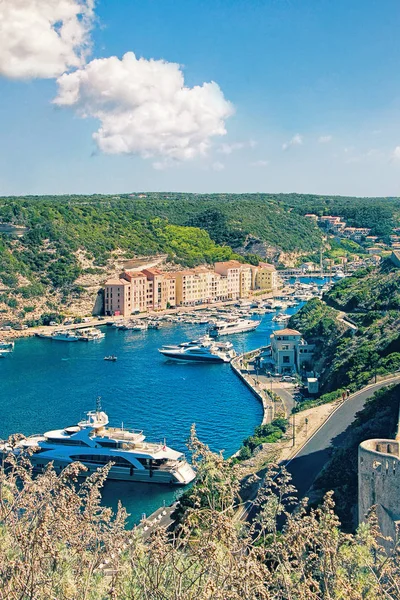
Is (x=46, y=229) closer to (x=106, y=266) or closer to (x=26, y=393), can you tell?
(x=106, y=266)

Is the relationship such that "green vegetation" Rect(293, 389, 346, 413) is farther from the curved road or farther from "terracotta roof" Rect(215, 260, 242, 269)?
"terracotta roof" Rect(215, 260, 242, 269)

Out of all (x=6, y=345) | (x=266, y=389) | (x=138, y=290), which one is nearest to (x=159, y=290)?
(x=138, y=290)

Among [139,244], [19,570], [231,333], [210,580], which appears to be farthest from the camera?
[139,244]

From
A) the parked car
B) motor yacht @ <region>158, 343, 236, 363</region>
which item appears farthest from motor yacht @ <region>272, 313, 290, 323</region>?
the parked car

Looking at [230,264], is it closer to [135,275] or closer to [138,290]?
[135,275]

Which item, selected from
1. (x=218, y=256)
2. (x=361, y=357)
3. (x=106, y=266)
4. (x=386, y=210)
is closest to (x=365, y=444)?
(x=361, y=357)

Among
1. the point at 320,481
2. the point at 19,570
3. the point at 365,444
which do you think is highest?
the point at 19,570

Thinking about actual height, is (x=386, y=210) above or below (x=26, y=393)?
above
